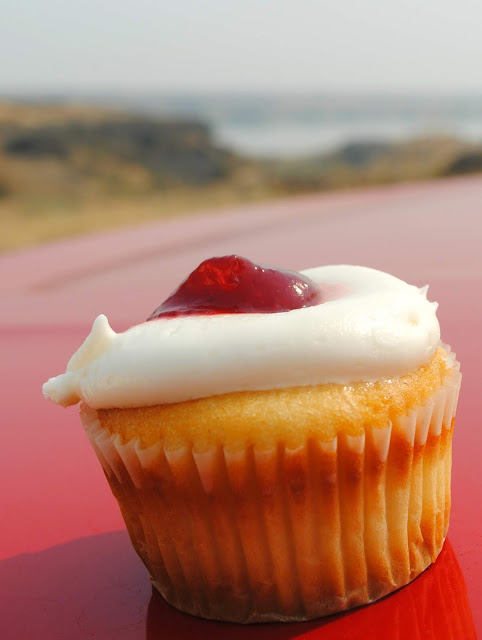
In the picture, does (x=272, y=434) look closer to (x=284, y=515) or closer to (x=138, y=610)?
(x=284, y=515)

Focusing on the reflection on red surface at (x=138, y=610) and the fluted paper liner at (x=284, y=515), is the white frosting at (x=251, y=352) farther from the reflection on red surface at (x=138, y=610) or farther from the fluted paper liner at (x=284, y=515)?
the reflection on red surface at (x=138, y=610)

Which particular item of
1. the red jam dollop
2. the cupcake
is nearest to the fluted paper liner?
the cupcake

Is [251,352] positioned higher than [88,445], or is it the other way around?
[251,352]

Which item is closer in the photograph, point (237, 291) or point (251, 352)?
point (251, 352)

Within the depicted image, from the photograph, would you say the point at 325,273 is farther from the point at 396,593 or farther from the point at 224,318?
the point at 396,593

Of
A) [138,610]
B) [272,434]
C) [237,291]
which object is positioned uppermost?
[237,291]

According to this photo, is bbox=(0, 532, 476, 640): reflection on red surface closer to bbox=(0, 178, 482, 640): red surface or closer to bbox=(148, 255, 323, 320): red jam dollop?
bbox=(0, 178, 482, 640): red surface

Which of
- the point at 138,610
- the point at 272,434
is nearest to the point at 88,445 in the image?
the point at 138,610

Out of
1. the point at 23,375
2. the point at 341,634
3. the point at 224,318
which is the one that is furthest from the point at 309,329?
the point at 23,375
